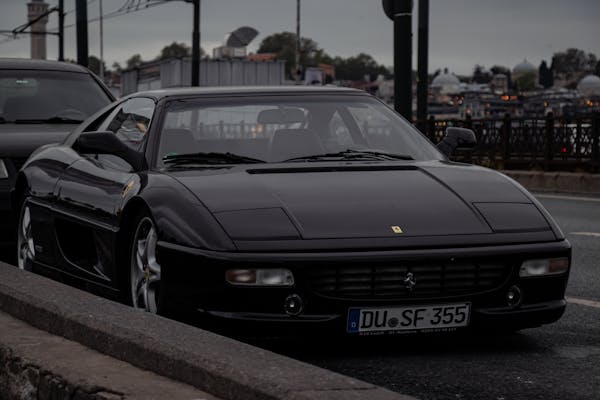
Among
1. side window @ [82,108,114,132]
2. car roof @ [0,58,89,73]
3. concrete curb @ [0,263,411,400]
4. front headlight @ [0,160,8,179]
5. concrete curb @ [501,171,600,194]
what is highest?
car roof @ [0,58,89,73]

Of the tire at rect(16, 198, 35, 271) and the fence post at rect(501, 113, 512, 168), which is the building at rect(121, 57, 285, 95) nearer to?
the fence post at rect(501, 113, 512, 168)

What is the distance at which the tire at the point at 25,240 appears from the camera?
8.61 meters

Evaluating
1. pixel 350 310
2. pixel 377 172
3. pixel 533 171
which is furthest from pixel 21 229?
pixel 533 171

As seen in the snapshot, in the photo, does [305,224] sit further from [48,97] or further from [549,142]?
[549,142]

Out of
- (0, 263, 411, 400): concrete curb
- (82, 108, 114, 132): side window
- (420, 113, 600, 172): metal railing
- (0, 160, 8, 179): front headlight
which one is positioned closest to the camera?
(0, 263, 411, 400): concrete curb

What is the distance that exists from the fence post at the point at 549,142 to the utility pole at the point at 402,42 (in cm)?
693

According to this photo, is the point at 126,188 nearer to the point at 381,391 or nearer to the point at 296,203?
the point at 296,203

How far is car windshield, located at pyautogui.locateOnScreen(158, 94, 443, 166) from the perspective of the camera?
23.1ft

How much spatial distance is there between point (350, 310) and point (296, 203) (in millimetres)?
556

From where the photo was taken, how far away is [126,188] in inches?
270

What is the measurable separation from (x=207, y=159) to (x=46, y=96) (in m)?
5.28

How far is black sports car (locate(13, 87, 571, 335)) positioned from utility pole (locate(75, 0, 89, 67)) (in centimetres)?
3037

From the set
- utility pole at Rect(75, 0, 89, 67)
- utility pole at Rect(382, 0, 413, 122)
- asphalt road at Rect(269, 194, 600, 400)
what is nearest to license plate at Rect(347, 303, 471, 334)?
asphalt road at Rect(269, 194, 600, 400)

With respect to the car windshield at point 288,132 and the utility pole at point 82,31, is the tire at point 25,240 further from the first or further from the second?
the utility pole at point 82,31
